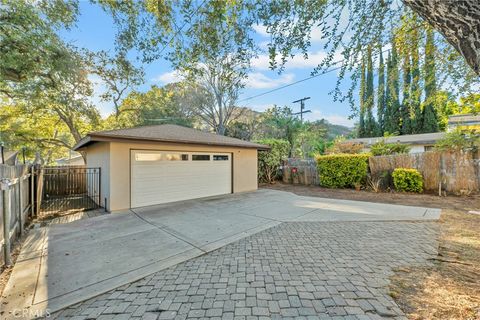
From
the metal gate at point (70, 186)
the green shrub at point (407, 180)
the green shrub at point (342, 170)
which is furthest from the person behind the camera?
the green shrub at point (342, 170)

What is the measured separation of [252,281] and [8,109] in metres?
18.7

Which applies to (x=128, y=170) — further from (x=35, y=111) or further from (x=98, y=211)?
(x=35, y=111)

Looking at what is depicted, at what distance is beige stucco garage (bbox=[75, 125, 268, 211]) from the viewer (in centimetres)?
650

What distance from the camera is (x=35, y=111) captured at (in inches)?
512

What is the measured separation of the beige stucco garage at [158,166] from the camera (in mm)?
6504

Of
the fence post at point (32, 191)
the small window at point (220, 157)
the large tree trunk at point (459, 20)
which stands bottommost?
the fence post at point (32, 191)

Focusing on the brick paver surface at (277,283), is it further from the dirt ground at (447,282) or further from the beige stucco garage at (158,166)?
the beige stucco garage at (158,166)

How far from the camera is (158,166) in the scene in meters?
7.41

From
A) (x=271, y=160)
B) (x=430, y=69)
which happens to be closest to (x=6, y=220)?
(x=430, y=69)

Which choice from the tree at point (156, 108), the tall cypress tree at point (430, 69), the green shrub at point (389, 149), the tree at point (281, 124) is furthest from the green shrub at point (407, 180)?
the tree at point (156, 108)

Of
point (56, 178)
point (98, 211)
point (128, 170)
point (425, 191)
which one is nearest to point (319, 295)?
point (128, 170)

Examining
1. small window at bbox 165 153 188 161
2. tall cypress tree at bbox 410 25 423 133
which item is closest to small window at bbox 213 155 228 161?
small window at bbox 165 153 188 161

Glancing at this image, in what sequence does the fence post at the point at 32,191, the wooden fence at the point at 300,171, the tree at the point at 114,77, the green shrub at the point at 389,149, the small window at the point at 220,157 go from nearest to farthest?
the fence post at the point at 32,191
the small window at the point at 220,157
the green shrub at the point at 389,149
the wooden fence at the point at 300,171
the tree at the point at 114,77

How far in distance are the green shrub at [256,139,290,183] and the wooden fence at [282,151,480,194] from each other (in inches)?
198
